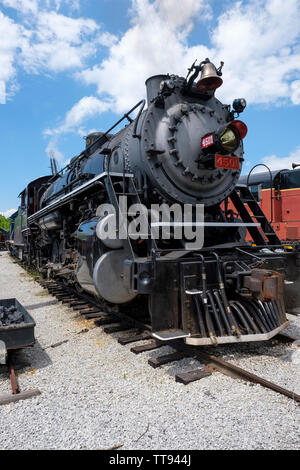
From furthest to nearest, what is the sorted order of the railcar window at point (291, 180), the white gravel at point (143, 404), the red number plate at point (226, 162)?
the railcar window at point (291, 180)
the red number plate at point (226, 162)
the white gravel at point (143, 404)

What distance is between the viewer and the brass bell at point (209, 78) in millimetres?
4465

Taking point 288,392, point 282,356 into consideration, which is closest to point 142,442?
point 288,392

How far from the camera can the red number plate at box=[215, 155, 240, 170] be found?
166 inches

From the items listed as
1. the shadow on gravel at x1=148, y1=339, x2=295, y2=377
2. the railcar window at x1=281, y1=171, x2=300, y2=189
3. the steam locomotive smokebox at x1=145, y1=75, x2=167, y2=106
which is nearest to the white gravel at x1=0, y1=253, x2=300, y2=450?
the shadow on gravel at x1=148, y1=339, x2=295, y2=377

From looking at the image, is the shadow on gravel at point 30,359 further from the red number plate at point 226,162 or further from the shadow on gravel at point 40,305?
the red number plate at point 226,162

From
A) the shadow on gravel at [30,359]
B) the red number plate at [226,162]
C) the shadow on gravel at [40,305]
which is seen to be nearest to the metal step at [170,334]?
the shadow on gravel at [30,359]

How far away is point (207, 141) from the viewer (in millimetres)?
4391

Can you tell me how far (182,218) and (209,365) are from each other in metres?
1.92

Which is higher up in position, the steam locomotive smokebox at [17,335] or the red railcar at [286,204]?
the red railcar at [286,204]

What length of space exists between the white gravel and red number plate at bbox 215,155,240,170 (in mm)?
2263

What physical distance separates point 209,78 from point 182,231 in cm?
207

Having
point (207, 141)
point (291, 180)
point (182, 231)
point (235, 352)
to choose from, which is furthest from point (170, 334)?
point (291, 180)

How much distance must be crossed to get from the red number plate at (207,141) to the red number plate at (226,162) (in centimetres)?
25

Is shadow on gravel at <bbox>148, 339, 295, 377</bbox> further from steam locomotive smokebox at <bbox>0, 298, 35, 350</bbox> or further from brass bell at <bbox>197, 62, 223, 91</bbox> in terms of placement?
brass bell at <bbox>197, 62, 223, 91</bbox>
